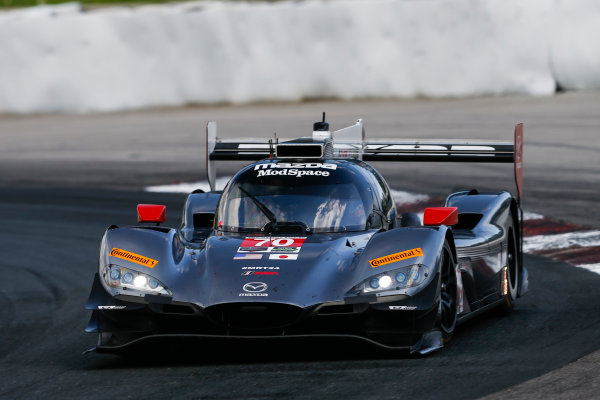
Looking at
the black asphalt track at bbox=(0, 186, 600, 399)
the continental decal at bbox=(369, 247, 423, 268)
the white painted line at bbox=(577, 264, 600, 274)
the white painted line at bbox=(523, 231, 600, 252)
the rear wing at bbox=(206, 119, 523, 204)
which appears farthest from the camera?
the white painted line at bbox=(523, 231, 600, 252)

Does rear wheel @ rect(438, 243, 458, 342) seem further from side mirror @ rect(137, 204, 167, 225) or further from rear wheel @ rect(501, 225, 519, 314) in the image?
side mirror @ rect(137, 204, 167, 225)

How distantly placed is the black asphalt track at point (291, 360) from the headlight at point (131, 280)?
43 centimetres

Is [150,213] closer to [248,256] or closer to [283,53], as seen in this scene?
[248,256]

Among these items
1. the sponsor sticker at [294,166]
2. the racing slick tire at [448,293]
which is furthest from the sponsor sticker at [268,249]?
the sponsor sticker at [294,166]

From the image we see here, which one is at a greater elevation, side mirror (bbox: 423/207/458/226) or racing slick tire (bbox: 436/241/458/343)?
side mirror (bbox: 423/207/458/226)

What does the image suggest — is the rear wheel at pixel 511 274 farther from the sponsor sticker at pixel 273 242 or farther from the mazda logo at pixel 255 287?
the mazda logo at pixel 255 287

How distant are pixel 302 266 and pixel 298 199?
109 cm

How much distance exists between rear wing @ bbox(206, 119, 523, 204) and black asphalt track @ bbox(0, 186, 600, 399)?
113cm

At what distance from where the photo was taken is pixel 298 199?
822 cm

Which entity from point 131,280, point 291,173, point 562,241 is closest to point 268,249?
point 131,280

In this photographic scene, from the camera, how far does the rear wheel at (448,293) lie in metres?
7.58

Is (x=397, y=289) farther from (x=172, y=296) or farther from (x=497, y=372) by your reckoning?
(x=172, y=296)

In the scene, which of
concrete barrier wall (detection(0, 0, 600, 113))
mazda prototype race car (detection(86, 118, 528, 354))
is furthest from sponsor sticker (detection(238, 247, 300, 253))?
concrete barrier wall (detection(0, 0, 600, 113))

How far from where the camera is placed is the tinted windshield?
26.6 feet
